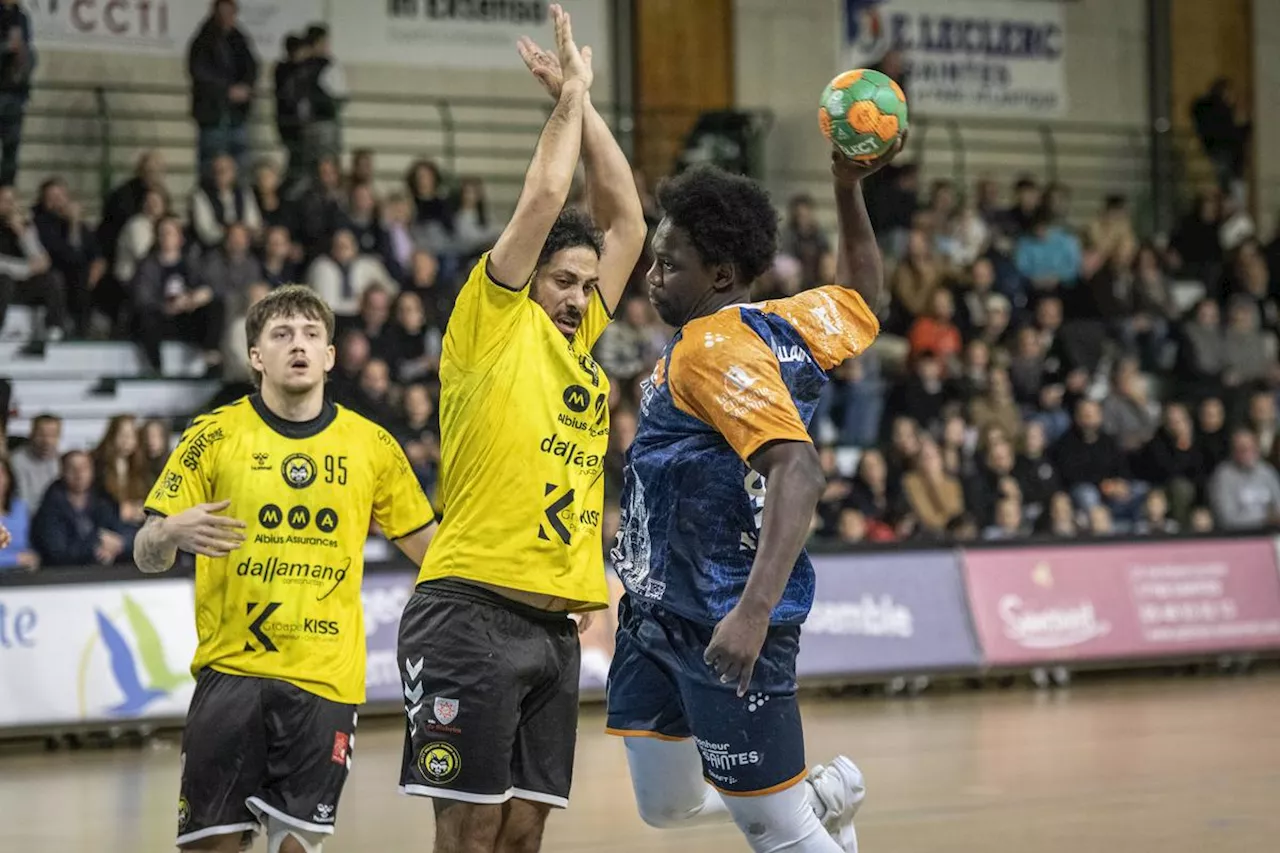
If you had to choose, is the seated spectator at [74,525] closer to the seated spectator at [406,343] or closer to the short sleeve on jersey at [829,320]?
the seated spectator at [406,343]

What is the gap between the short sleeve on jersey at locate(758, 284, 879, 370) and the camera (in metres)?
4.93

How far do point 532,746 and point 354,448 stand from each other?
1.20m

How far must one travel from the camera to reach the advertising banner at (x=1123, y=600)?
1492 centimetres

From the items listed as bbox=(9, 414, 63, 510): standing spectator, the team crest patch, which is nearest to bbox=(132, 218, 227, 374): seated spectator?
bbox=(9, 414, 63, 510): standing spectator

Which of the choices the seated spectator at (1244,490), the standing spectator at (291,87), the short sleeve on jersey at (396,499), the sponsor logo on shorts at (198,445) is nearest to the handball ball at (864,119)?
the short sleeve on jersey at (396,499)

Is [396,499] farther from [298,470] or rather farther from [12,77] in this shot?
[12,77]

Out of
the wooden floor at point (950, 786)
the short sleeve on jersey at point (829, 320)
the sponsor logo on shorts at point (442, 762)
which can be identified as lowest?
the wooden floor at point (950, 786)

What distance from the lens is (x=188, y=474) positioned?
19.1 feet

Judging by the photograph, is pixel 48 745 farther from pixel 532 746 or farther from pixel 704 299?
pixel 704 299

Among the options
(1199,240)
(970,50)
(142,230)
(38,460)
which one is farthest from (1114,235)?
(38,460)

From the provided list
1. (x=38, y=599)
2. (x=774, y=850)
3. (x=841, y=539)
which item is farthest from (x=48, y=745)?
(x=774, y=850)

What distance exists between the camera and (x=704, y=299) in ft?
16.3

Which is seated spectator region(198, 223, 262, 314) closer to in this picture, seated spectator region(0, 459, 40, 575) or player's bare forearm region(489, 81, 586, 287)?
seated spectator region(0, 459, 40, 575)

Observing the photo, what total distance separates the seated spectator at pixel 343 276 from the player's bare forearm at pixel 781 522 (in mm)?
11715
